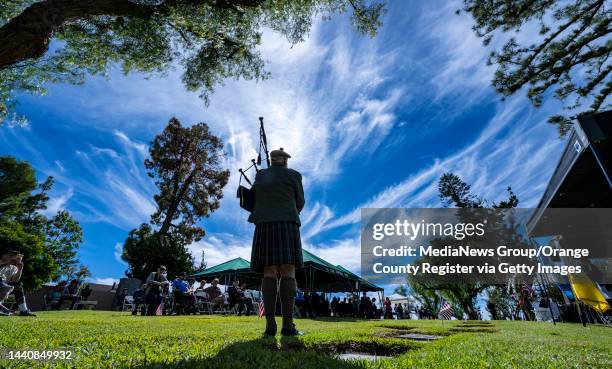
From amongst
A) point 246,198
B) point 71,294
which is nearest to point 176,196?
→ point 71,294

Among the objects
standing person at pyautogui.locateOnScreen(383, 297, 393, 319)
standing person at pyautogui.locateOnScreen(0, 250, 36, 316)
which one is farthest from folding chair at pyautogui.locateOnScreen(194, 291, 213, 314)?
standing person at pyautogui.locateOnScreen(383, 297, 393, 319)

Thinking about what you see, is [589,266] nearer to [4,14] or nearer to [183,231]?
[4,14]

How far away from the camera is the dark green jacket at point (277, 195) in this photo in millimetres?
3330

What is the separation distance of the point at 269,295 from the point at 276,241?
1.85 feet

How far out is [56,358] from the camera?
1.86 meters

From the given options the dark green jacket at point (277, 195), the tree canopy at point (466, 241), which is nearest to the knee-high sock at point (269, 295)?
the dark green jacket at point (277, 195)

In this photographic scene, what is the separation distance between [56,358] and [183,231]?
27108 mm

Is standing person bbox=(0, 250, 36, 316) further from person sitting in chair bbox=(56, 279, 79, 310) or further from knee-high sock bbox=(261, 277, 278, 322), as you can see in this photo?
knee-high sock bbox=(261, 277, 278, 322)

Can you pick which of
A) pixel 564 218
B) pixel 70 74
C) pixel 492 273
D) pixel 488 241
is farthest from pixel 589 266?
pixel 492 273

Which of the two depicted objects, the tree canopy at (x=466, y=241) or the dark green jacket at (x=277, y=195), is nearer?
the dark green jacket at (x=277, y=195)

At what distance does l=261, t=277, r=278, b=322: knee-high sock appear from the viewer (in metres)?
3.20

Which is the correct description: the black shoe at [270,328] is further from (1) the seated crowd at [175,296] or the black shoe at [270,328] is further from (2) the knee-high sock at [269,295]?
(1) the seated crowd at [175,296]

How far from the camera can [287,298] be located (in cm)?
320

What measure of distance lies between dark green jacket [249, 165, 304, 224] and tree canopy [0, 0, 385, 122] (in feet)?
15.8
